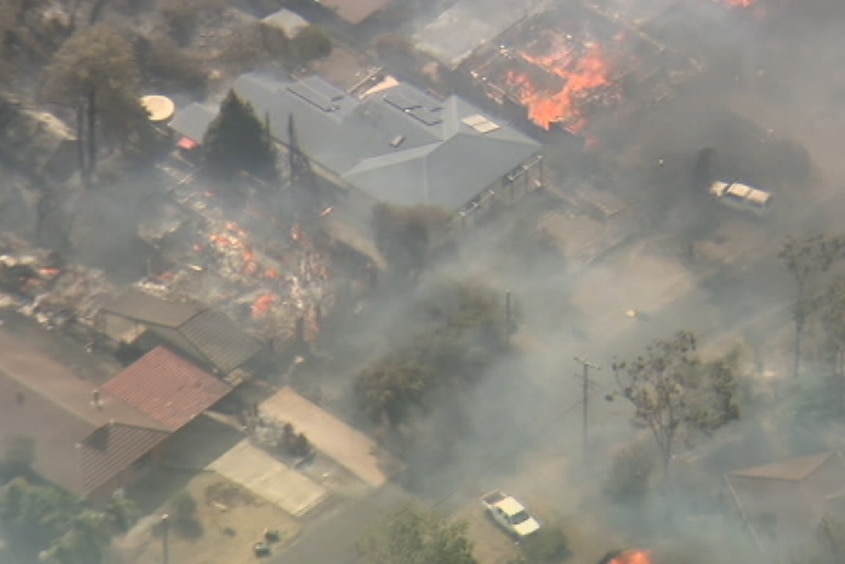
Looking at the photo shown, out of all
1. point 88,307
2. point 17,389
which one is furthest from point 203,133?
point 17,389

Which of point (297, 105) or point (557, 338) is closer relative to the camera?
point (557, 338)

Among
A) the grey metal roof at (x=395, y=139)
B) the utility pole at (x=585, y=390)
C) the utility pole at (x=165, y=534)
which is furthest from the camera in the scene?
the grey metal roof at (x=395, y=139)

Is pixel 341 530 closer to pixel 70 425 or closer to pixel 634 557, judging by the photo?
pixel 634 557

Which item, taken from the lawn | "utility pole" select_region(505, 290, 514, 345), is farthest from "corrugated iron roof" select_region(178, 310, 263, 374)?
"utility pole" select_region(505, 290, 514, 345)

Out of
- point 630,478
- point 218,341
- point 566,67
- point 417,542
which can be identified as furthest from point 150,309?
point 566,67

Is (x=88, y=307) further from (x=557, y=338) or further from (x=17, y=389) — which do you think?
→ (x=557, y=338)

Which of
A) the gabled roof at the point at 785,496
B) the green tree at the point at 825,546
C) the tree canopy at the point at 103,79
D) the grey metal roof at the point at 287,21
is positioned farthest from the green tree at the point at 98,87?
the green tree at the point at 825,546

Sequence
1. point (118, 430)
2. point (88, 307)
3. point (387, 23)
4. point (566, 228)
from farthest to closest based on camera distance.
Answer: point (387, 23), point (566, 228), point (88, 307), point (118, 430)

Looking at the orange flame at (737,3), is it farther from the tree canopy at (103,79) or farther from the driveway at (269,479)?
the driveway at (269,479)
